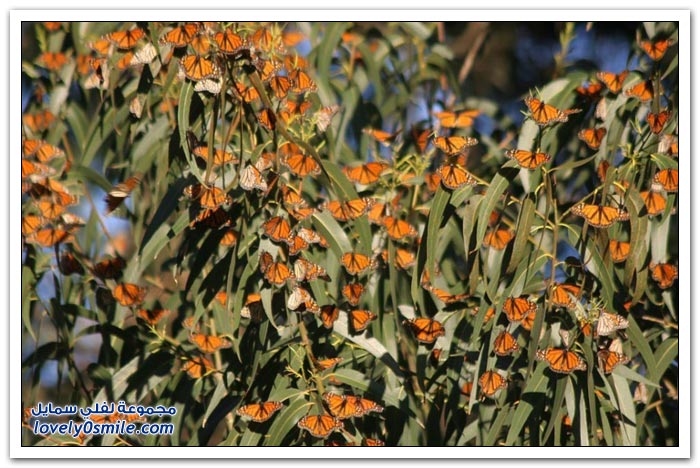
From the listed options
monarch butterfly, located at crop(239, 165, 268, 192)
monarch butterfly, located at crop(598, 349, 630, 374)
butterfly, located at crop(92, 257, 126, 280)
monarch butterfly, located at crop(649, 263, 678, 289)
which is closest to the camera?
monarch butterfly, located at crop(239, 165, 268, 192)

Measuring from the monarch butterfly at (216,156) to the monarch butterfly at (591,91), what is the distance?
2.14ft

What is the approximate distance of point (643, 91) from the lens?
160cm

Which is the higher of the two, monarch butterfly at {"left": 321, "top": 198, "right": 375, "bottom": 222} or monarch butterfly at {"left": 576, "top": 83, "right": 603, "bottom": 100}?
monarch butterfly at {"left": 576, "top": 83, "right": 603, "bottom": 100}

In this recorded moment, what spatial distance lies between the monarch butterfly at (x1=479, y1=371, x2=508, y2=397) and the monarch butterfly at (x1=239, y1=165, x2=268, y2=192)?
43 cm

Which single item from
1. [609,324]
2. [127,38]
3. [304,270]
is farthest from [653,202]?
[127,38]

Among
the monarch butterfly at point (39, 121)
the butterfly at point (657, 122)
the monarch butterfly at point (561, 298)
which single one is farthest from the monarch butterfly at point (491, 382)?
the monarch butterfly at point (39, 121)

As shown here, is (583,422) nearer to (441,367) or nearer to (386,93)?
(441,367)

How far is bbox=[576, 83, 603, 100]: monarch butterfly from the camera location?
173 centimetres

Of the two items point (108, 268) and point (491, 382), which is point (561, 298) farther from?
point (108, 268)

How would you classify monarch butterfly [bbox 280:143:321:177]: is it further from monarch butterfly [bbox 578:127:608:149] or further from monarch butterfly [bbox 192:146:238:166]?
A: monarch butterfly [bbox 578:127:608:149]

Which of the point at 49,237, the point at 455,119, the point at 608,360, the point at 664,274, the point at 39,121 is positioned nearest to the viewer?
the point at 608,360

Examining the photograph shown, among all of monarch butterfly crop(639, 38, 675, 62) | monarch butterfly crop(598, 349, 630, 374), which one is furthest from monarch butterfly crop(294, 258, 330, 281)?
monarch butterfly crop(639, 38, 675, 62)

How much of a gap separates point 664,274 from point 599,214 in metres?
0.27
